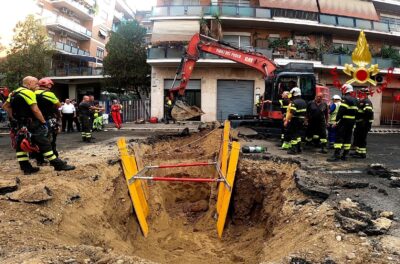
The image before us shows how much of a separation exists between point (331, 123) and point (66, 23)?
2988 centimetres

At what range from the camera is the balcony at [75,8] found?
1369 inches

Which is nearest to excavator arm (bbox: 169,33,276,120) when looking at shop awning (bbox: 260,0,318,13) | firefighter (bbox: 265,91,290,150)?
firefighter (bbox: 265,91,290,150)

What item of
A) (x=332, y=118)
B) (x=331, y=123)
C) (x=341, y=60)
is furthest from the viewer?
(x=341, y=60)

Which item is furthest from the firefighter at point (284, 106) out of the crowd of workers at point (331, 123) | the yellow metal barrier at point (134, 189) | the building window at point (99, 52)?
the building window at point (99, 52)

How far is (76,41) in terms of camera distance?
38312 mm

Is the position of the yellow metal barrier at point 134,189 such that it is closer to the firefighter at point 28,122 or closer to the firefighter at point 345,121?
the firefighter at point 28,122

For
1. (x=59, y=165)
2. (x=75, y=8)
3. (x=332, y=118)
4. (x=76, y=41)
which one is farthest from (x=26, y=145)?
(x=76, y=41)

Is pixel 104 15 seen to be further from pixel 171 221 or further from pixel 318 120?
pixel 171 221

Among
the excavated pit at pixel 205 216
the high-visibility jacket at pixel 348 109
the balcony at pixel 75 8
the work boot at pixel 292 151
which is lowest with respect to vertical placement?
the excavated pit at pixel 205 216

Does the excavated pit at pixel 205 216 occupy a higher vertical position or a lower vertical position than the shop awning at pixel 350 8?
lower

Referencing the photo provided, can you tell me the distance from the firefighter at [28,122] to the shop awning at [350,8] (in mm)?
23321

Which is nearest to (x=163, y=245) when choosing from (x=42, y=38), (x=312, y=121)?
(x=312, y=121)

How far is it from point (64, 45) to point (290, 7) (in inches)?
826

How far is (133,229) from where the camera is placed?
6.32m
